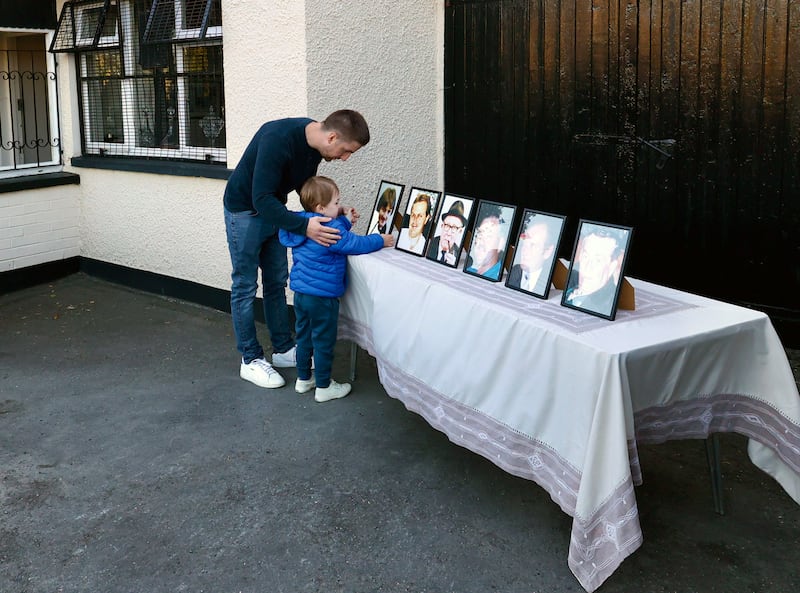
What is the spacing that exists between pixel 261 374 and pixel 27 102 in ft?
14.4

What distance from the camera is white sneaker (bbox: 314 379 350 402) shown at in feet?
15.6

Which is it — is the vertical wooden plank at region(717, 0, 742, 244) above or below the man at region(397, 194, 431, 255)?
above

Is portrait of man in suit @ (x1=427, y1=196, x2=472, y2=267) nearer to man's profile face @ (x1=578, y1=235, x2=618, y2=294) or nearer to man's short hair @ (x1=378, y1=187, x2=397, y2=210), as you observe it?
man's short hair @ (x1=378, y1=187, x2=397, y2=210)

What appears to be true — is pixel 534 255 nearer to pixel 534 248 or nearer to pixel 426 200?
pixel 534 248

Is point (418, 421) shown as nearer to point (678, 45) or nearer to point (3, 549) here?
point (3, 549)

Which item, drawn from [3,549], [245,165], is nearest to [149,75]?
[245,165]

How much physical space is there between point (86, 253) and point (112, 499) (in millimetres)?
4322

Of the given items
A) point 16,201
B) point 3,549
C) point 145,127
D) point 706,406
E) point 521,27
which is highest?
point 521,27

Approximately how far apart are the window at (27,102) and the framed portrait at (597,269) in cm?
547

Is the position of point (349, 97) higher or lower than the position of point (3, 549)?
higher

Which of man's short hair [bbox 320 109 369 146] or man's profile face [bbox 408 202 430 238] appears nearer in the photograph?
man's short hair [bbox 320 109 369 146]

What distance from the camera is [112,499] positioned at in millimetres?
3721

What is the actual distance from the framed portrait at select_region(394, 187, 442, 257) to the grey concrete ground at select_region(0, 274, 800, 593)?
87cm

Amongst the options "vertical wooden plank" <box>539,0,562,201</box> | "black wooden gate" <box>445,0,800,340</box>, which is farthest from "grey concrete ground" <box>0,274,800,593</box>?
"vertical wooden plank" <box>539,0,562,201</box>
